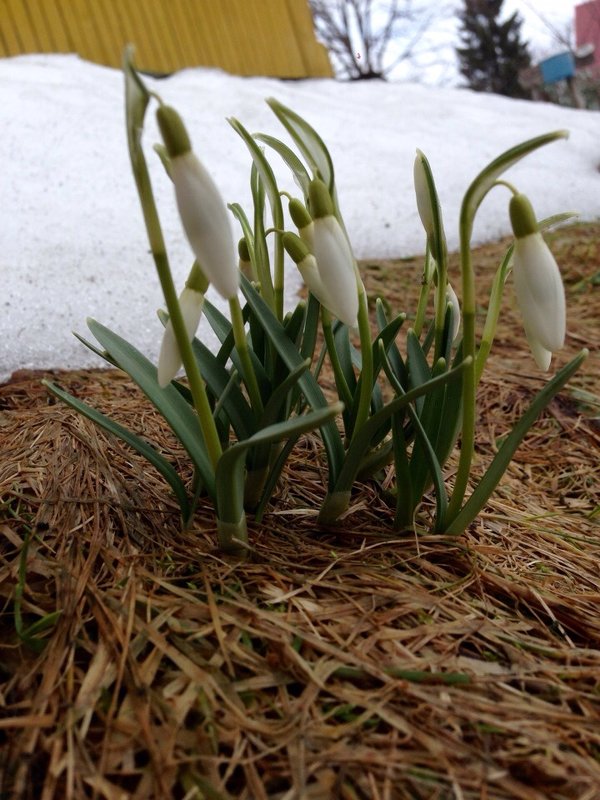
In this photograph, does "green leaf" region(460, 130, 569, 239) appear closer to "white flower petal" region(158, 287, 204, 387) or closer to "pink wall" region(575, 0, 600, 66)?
"white flower petal" region(158, 287, 204, 387)

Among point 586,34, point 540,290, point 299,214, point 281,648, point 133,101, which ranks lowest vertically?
point 281,648

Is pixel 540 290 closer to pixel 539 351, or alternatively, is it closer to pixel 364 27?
pixel 539 351

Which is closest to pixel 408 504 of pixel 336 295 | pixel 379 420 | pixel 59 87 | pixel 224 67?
pixel 379 420

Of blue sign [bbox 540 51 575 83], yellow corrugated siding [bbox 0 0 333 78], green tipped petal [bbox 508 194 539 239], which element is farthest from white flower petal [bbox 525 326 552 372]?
blue sign [bbox 540 51 575 83]

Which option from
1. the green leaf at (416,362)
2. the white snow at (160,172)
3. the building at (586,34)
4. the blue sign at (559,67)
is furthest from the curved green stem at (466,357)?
the building at (586,34)

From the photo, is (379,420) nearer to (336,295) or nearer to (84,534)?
(336,295)

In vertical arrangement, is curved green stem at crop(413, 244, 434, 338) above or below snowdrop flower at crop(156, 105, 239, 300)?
below

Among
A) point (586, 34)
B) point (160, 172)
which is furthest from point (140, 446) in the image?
point (586, 34)
